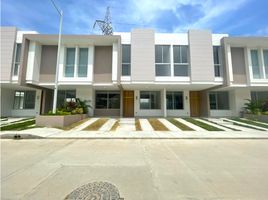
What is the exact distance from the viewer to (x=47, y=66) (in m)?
16.7

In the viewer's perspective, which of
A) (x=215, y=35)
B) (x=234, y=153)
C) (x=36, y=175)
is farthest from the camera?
(x=215, y=35)

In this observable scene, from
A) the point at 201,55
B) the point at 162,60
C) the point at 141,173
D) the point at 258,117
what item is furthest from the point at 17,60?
the point at 258,117

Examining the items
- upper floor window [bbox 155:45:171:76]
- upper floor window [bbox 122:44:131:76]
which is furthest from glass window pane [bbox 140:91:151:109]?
upper floor window [bbox 122:44:131:76]

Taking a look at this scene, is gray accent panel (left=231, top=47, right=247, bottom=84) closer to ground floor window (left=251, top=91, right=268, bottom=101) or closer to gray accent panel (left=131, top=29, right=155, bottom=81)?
ground floor window (left=251, top=91, right=268, bottom=101)

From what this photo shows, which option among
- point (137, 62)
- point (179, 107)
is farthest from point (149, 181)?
point (179, 107)

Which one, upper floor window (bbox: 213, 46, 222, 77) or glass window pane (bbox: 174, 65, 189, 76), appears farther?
upper floor window (bbox: 213, 46, 222, 77)

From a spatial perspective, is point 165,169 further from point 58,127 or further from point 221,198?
point 58,127

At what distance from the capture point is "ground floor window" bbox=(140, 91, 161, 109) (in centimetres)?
1955

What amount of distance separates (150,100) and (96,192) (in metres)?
16.8

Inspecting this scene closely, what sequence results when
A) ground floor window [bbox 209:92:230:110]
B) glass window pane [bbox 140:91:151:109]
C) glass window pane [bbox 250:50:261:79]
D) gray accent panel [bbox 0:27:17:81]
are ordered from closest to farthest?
1. gray accent panel [bbox 0:27:17:81]
2. glass window pane [bbox 250:50:261:79]
3. ground floor window [bbox 209:92:230:110]
4. glass window pane [bbox 140:91:151:109]

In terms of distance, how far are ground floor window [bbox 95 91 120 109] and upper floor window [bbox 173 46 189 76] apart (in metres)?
7.92

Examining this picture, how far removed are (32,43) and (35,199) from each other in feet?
57.0

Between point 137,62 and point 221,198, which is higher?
point 137,62

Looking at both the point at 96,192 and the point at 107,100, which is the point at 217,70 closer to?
the point at 107,100
